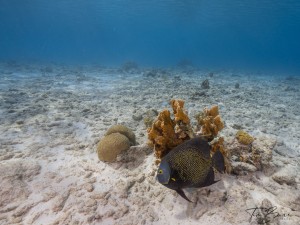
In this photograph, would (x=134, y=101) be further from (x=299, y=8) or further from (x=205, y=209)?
(x=299, y=8)

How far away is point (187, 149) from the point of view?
2.59 meters

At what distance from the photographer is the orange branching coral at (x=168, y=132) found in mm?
3699

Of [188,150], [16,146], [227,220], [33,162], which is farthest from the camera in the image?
[16,146]

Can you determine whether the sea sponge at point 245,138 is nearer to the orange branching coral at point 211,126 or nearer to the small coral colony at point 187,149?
the small coral colony at point 187,149

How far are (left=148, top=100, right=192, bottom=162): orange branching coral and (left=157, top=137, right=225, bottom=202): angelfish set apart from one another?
1.05 metres

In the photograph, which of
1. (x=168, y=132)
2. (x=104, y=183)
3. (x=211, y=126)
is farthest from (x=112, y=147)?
(x=211, y=126)

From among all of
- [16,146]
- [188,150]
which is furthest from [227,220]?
[16,146]

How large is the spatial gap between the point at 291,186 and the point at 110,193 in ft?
10.5

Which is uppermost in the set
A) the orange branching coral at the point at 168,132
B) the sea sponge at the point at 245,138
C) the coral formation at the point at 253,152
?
the orange branching coral at the point at 168,132

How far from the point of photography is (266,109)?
9234mm
